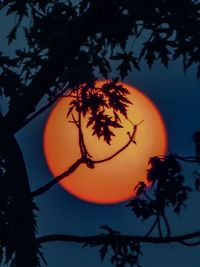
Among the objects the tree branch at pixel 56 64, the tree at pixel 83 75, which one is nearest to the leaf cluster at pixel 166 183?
the tree at pixel 83 75

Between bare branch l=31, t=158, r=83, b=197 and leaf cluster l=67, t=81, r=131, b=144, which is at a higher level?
leaf cluster l=67, t=81, r=131, b=144

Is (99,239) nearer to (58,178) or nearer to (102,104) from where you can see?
(58,178)

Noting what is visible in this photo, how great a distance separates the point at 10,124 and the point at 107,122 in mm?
1044

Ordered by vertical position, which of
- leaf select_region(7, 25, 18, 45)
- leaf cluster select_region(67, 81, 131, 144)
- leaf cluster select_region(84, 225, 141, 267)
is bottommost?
leaf cluster select_region(84, 225, 141, 267)

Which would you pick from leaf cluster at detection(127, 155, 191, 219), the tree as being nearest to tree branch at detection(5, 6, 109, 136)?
the tree

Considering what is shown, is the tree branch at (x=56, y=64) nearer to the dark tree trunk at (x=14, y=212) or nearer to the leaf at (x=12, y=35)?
the dark tree trunk at (x=14, y=212)

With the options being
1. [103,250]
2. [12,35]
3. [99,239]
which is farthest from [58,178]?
[12,35]

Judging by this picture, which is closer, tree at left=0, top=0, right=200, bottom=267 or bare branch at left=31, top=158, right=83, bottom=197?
tree at left=0, top=0, right=200, bottom=267

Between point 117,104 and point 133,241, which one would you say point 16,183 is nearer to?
point 117,104

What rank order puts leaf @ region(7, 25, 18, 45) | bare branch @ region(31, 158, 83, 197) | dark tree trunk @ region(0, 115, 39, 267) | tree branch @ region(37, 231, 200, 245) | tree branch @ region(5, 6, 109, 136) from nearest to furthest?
1. tree branch @ region(5, 6, 109, 136)
2. dark tree trunk @ region(0, 115, 39, 267)
3. leaf @ region(7, 25, 18, 45)
4. tree branch @ region(37, 231, 200, 245)
5. bare branch @ region(31, 158, 83, 197)

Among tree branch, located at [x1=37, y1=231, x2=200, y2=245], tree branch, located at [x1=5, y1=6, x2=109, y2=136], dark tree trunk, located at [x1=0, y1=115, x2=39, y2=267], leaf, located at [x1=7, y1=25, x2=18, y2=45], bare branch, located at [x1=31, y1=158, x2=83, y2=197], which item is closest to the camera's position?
tree branch, located at [x1=5, y1=6, x2=109, y2=136]

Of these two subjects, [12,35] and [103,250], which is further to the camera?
[103,250]

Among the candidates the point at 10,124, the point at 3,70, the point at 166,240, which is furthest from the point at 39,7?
the point at 166,240

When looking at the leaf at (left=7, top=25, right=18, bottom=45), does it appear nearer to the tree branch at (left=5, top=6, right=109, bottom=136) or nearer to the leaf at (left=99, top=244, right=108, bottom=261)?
the tree branch at (left=5, top=6, right=109, bottom=136)
